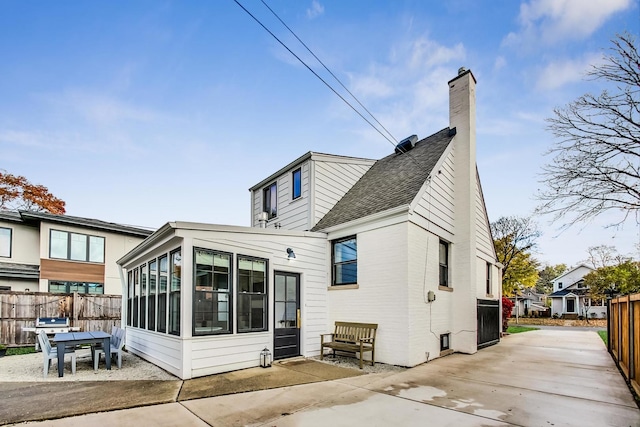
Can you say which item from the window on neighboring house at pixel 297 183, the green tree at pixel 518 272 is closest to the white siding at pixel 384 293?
the window on neighboring house at pixel 297 183

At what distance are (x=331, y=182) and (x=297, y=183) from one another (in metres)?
1.18

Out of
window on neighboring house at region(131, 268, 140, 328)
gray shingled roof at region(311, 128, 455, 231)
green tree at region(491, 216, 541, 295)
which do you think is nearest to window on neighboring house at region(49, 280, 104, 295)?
window on neighboring house at region(131, 268, 140, 328)

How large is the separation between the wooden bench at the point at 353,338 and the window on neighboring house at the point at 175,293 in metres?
3.56

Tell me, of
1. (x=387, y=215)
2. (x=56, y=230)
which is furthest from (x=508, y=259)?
(x=56, y=230)

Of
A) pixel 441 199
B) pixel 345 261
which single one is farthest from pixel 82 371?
pixel 441 199

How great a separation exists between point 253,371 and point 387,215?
4688mm

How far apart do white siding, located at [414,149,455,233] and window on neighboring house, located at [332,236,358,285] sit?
82.2 inches

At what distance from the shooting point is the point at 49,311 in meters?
12.2

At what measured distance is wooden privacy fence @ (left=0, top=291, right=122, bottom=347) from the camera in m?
11.6

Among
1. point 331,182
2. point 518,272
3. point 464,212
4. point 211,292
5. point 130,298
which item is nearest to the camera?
point 211,292

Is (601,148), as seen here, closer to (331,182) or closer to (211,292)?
(331,182)

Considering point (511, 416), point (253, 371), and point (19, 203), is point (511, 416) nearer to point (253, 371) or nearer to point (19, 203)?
point (253, 371)

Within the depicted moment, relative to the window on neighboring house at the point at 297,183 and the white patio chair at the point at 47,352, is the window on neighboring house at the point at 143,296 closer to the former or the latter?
the white patio chair at the point at 47,352

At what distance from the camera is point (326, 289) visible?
10.2 m
